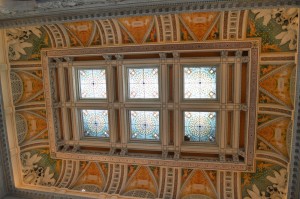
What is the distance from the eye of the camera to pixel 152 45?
29.1ft

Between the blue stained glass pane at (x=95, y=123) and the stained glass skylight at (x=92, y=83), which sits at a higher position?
the stained glass skylight at (x=92, y=83)

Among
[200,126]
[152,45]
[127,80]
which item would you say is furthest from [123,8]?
[200,126]

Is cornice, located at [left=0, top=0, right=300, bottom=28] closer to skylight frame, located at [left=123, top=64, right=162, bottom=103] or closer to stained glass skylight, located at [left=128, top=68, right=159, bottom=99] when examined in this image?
skylight frame, located at [left=123, top=64, right=162, bottom=103]

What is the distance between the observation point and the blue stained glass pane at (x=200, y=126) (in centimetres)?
962

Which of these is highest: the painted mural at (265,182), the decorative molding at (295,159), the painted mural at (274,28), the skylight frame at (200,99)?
the painted mural at (274,28)

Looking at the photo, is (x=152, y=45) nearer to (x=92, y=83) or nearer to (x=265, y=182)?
(x=92, y=83)

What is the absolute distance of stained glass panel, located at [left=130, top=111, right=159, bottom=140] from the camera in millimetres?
10055

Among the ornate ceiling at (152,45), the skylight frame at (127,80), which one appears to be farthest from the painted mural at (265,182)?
the skylight frame at (127,80)

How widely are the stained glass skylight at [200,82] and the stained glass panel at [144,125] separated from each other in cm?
163

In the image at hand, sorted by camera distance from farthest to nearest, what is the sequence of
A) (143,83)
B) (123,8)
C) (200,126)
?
(143,83), (200,126), (123,8)

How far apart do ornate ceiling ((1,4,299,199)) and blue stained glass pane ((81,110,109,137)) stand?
1233mm

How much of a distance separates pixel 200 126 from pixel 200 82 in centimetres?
174

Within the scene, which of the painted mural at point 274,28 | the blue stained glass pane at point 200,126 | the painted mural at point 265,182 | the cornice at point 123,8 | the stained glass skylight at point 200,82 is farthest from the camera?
the blue stained glass pane at point 200,126

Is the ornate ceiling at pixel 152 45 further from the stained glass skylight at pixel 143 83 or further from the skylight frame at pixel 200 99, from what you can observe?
the stained glass skylight at pixel 143 83
